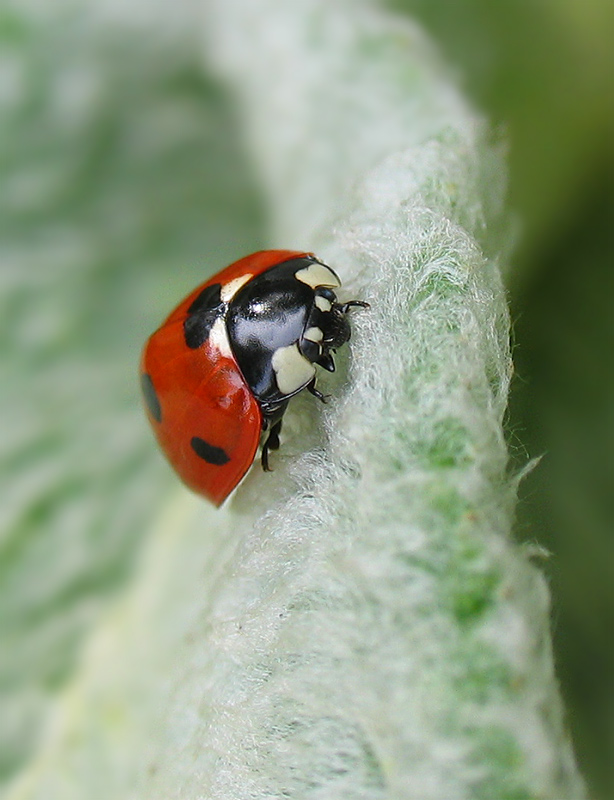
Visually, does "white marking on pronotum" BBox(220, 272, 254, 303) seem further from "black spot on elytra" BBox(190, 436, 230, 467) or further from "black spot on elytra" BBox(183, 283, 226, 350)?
"black spot on elytra" BBox(190, 436, 230, 467)

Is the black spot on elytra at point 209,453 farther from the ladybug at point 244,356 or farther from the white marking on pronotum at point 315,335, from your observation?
the white marking on pronotum at point 315,335

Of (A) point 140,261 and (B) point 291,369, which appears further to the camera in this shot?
(A) point 140,261

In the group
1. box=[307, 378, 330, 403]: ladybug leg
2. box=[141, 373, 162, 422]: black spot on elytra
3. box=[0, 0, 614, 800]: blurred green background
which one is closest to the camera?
box=[307, 378, 330, 403]: ladybug leg

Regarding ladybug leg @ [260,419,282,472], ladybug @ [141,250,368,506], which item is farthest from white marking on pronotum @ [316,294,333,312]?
ladybug leg @ [260,419,282,472]

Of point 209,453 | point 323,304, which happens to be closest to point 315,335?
point 323,304

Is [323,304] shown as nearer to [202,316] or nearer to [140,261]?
[202,316]

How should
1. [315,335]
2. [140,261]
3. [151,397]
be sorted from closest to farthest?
[315,335]
[151,397]
[140,261]

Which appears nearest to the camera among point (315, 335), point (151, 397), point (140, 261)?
point (315, 335)

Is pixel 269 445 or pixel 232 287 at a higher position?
pixel 232 287
